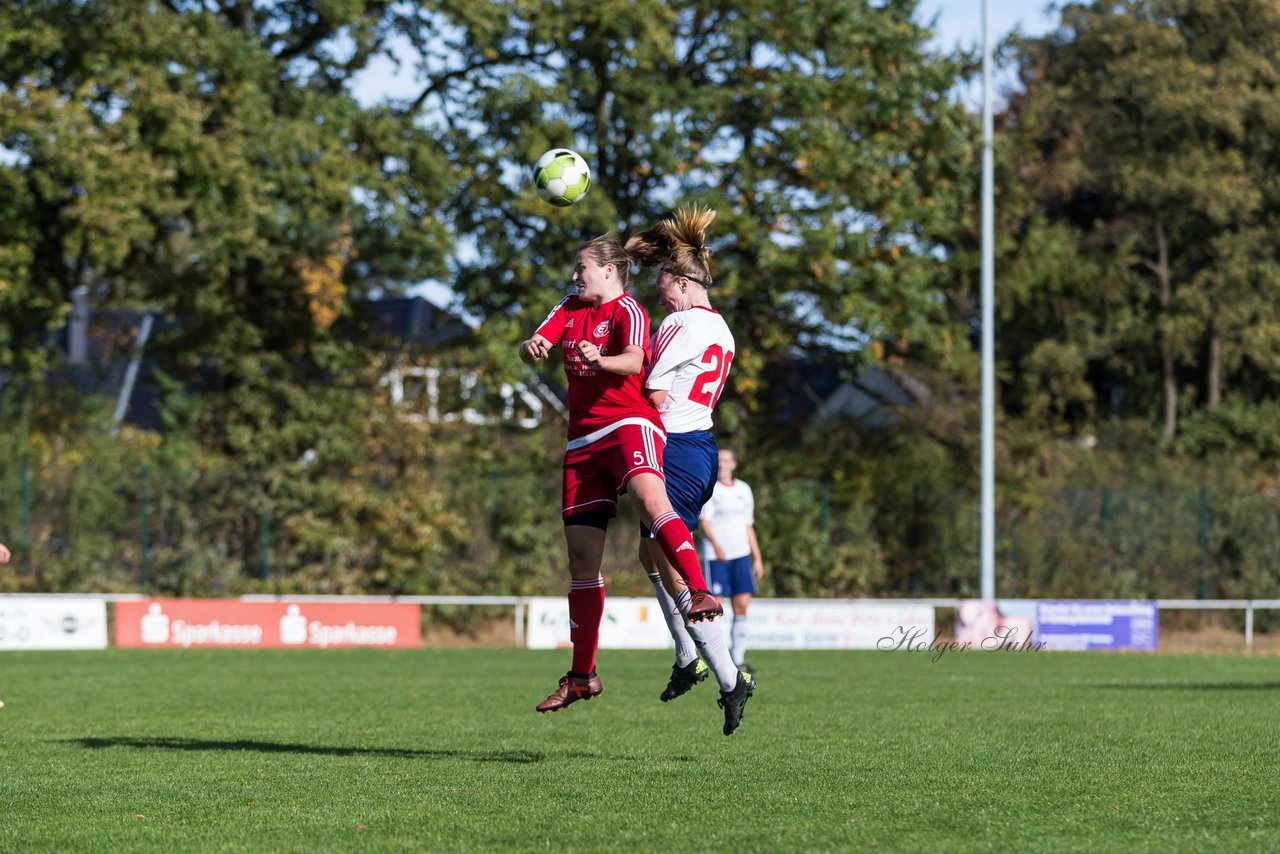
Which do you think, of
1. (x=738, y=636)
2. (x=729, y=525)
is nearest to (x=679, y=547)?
(x=729, y=525)

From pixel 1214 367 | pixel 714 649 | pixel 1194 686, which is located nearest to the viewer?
pixel 714 649

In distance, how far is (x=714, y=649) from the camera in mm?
8336

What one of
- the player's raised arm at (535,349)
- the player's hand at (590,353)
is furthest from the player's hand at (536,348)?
the player's hand at (590,353)

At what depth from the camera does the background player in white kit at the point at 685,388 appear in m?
8.48

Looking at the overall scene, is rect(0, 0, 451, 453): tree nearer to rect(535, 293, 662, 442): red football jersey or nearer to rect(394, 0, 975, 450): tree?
rect(394, 0, 975, 450): tree

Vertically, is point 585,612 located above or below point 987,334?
below

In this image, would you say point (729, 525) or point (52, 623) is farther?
point (52, 623)

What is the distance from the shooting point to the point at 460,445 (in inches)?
1232

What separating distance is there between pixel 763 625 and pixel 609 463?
17441mm

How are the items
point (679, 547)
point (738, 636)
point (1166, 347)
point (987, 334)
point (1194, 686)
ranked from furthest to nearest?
1. point (1166, 347)
2. point (987, 334)
3. point (738, 636)
4. point (1194, 686)
5. point (679, 547)

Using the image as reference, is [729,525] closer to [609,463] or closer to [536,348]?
[609,463]

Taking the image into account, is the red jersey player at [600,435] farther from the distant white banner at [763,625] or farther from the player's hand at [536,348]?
the distant white banner at [763,625]

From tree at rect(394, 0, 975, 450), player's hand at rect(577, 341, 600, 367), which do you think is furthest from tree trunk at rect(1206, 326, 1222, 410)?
player's hand at rect(577, 341, 600, 367)

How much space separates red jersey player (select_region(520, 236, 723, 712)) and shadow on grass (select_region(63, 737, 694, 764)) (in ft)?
1.28
